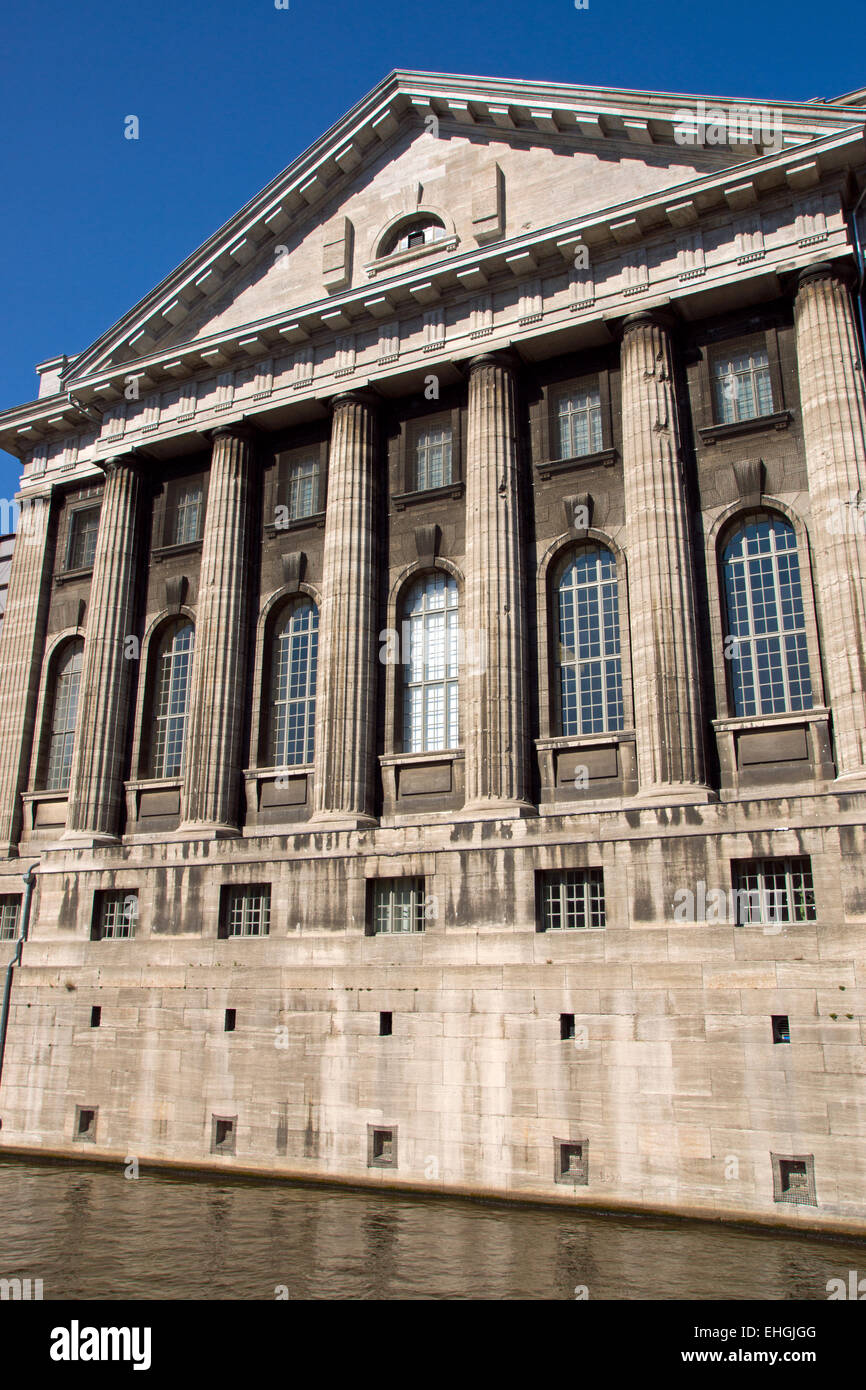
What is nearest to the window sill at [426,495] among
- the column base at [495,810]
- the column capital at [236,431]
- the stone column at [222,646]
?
the stone column at [222,646]

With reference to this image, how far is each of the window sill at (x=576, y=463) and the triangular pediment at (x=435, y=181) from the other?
6.05m


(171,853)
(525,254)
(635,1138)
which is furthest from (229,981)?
(525,254)

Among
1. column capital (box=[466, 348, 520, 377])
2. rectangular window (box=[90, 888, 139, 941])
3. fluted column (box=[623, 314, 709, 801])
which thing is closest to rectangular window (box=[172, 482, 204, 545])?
column capital (box=[466, 348, 520, 377])

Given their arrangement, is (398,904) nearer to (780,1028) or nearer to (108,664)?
(780,1028)

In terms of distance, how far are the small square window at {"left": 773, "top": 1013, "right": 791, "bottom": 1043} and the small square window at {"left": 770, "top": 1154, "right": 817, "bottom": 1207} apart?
203 centimetres

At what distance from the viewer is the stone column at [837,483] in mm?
22094

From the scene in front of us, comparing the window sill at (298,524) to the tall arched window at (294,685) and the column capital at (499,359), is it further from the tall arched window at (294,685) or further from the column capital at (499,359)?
the column capital at (499,359)

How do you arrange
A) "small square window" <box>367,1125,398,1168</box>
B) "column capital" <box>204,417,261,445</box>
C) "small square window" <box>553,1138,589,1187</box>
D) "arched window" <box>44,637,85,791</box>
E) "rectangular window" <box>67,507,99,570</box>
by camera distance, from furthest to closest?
1. "rectangular window" <box>67,507,99,570</box>
2. "arched window" <box>44,637,85,791</box>
3. "column capital" <box>204,417,261,445</box>
4. "small square window" <box>367,1125,398,1168</box>
5. "small square window" <box>553,1138,589,1187</box>

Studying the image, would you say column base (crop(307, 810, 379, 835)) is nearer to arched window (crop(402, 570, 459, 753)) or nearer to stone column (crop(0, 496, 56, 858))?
arched window (crop(402, 570, 459, 753))

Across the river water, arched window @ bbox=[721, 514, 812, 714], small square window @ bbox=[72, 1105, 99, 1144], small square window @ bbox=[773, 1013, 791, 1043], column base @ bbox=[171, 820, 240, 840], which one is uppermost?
arched window @ bbox=[721, 514, 812, 714]

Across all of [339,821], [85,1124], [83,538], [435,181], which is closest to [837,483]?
[339,821]

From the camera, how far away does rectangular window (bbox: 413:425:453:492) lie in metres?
29.8

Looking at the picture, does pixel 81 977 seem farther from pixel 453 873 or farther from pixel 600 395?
pixel 600 395

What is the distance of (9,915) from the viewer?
31.7 m
